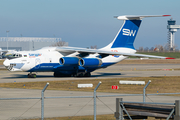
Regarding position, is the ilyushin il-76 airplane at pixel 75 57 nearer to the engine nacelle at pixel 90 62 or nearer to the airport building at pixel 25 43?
the engine nacelle at pixel 90 62

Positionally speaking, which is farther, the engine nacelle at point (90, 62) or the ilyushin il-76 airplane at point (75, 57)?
the engine nacelle at point (90, 62)

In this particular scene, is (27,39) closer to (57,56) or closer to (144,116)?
(57,56)

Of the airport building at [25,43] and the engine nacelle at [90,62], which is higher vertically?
the engine nacelle at [90,62]

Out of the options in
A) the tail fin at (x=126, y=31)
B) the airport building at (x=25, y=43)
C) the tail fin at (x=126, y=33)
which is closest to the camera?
the tail fin at (x=126, y=31)

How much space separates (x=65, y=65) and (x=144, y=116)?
27309 millimetres

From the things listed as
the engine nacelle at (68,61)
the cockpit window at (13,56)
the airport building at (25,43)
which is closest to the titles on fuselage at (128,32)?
the engine nacelle at (68,61)

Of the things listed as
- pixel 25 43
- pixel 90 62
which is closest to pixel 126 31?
pixel 90 62

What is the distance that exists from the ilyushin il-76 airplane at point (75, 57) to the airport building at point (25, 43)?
13717 centimetres

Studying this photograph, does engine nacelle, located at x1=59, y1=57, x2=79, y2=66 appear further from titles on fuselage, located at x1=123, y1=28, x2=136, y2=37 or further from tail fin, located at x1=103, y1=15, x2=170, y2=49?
titles on fuselage, located at x1=123, y1=28, x2=136, y2=37

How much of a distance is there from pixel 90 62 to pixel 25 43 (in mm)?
147484

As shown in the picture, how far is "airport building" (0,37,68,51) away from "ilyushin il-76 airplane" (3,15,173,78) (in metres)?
137

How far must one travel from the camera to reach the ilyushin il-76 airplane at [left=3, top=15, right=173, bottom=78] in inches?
1458

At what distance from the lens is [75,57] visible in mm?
39875

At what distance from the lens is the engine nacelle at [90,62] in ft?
127
